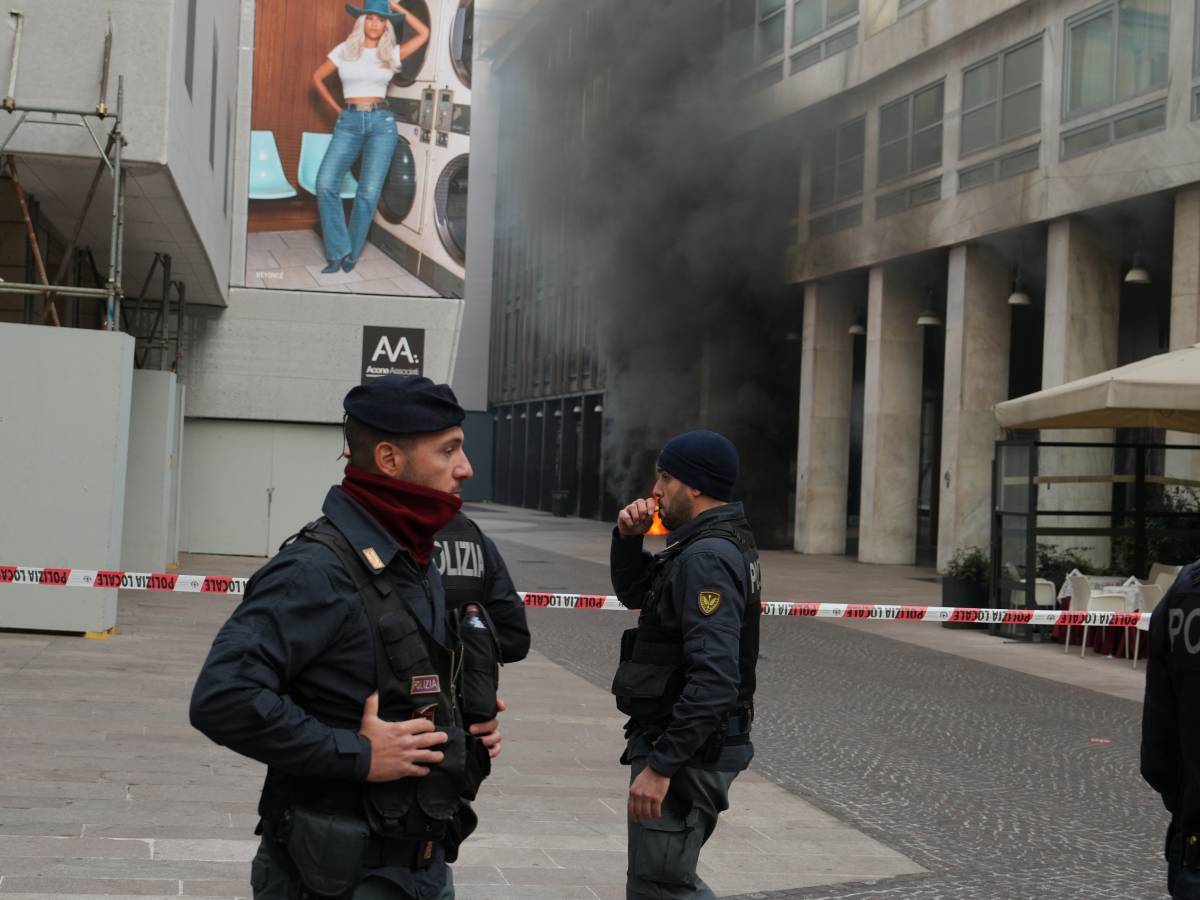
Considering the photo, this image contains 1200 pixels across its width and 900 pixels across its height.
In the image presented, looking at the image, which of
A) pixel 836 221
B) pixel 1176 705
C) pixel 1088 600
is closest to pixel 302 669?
pixel 1176 705

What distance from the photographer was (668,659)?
3938mm

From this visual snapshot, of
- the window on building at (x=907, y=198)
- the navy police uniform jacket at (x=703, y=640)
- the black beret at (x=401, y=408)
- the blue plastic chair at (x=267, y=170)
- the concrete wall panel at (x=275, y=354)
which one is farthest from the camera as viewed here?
the window on building at (x=907, y=198)

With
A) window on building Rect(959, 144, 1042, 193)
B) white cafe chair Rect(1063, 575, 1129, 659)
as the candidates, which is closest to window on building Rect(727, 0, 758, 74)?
window on building Rect(959, 144, 1042, 193)

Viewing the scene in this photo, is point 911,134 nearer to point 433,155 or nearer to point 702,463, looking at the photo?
point 433,155

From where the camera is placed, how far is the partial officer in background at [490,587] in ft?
11.4

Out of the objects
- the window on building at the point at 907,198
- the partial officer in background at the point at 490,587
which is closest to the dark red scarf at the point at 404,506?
the partial officer in background at the point at 490,587

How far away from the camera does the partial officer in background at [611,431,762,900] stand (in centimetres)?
376

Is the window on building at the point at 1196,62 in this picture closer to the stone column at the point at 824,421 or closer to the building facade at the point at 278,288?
the building facade at the point at 278,288

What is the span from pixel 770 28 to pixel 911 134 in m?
5.77

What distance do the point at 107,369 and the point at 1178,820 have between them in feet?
31.8

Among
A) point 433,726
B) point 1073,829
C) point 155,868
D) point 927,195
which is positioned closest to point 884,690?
point 1073,829

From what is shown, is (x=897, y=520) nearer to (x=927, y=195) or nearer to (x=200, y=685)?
(x=927, y=195)

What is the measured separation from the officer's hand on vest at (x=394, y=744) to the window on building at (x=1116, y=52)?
1983cm

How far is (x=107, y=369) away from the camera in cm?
1147
